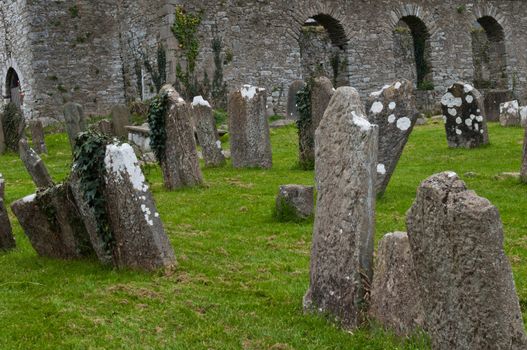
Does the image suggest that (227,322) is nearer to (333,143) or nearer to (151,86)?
(333,143)

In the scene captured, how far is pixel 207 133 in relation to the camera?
14.0 metres

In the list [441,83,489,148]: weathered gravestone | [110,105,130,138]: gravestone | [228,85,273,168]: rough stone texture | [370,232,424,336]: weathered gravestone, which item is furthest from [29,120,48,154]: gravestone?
[370,232,424,336]: weathered gravestone

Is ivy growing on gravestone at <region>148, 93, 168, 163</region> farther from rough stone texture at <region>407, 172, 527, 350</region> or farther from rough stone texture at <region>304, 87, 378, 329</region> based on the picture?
rough stone texture at <region>407, 172, 527, 350</region>

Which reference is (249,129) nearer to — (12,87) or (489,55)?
(12,87)

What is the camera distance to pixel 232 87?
23.4 m

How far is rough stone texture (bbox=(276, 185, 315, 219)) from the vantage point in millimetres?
8914

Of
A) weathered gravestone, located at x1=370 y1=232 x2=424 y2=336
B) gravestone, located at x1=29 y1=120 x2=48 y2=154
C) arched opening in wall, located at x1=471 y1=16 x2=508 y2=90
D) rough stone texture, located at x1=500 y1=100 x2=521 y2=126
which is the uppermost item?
arched opening in wall, located at x1=471 y1=16 x2=508 y2=90

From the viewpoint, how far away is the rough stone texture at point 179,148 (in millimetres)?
11008

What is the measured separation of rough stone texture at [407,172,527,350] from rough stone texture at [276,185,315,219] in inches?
187

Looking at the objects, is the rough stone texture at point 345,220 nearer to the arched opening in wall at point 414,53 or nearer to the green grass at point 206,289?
the green grass at point 206,289

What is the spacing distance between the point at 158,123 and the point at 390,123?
3534 mm

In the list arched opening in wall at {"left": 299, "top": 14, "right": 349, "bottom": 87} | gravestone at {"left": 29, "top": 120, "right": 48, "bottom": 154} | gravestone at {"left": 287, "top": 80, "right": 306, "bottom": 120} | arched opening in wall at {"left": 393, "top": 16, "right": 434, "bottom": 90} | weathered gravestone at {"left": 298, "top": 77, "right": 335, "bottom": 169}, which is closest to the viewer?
weathered gravestone at {"left": 298, "top": 77, "right": 335, "bottom": 169}

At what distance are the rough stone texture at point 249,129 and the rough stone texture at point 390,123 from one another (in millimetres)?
3585

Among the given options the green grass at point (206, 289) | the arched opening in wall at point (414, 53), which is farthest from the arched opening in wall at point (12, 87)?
the green grass at point (206, 289)
